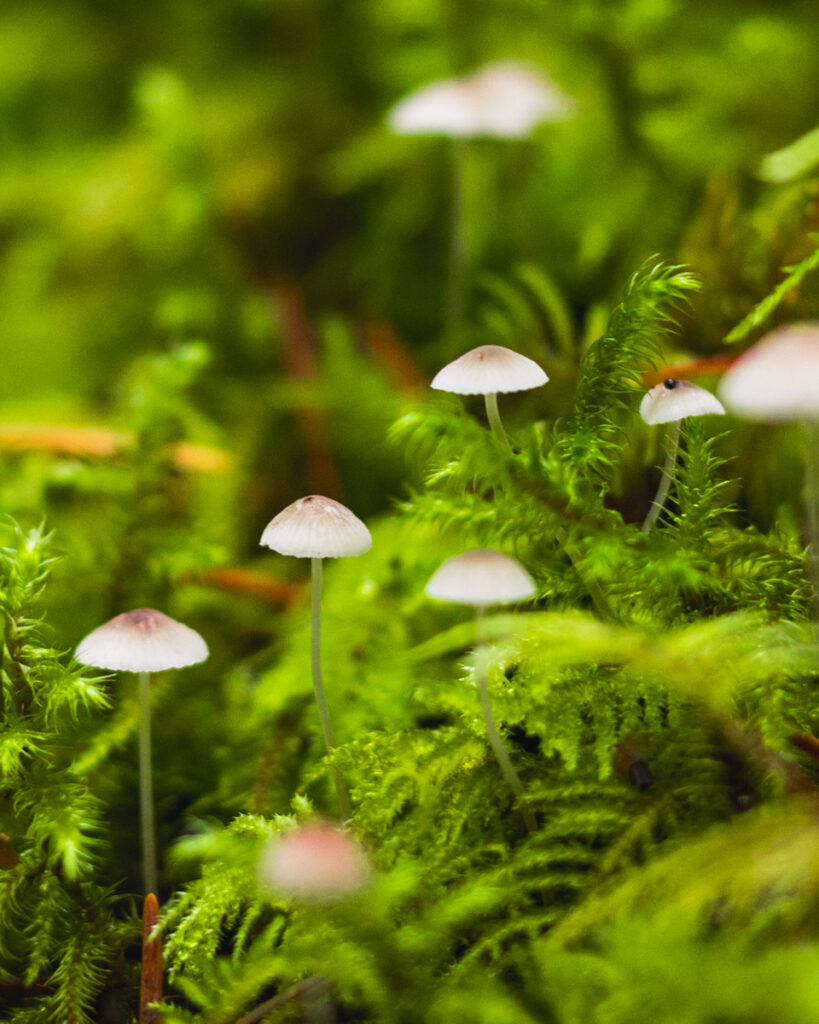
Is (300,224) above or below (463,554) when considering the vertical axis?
above

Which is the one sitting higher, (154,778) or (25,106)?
Answer: (25,106)

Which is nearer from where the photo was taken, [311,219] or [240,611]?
[240,611]

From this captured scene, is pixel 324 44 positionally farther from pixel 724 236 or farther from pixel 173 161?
pixel 724 236

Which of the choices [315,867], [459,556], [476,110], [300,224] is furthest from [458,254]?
[315,867]

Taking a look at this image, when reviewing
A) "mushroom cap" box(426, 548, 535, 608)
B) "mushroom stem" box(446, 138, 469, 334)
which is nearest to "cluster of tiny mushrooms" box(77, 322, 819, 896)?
"mushroom cap" box(426, 548, 535, 608)

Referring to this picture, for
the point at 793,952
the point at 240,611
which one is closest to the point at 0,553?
the point at 240,611

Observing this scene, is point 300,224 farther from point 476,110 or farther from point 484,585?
point 484,585

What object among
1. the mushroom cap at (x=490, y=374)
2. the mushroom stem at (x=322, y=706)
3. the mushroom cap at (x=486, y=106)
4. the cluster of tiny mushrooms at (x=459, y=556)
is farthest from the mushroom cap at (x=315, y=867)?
the mushroom cap at (x=486, y=106)
